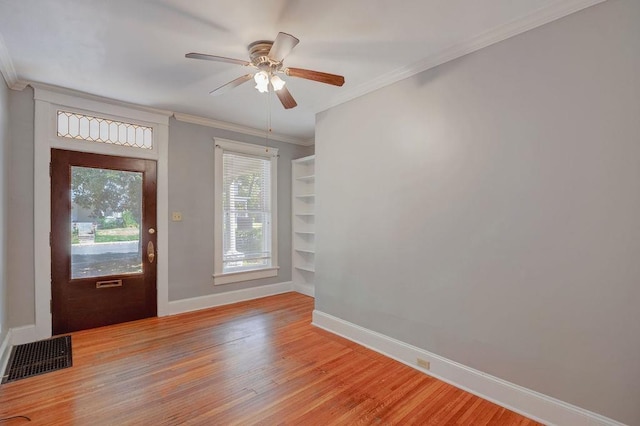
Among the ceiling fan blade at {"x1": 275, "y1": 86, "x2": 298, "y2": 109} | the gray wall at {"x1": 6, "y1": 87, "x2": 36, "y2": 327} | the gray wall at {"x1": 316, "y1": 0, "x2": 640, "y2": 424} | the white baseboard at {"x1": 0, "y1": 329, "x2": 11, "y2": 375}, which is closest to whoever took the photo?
the gray wall at {"x1": 316, "y1": 0, "x2": 640, "y2": 424}

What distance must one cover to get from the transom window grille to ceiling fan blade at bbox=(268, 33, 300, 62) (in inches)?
103

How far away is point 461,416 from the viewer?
1.98 m

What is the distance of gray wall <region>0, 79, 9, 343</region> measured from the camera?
8.71 ft

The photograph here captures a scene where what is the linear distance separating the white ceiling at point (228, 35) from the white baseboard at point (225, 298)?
9.00 feet

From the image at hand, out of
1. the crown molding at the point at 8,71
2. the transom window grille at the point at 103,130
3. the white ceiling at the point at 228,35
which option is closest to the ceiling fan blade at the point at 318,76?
the white ceiling at the point at 228,35

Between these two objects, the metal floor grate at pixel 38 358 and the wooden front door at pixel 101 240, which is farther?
the wooden front door at pixel 101 240

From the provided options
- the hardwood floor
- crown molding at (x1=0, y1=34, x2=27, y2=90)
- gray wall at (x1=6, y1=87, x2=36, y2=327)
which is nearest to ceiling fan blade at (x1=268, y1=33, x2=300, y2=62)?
crown molding at (x1=0, y1=34, x2=27, y2=90)

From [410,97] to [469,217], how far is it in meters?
1.22

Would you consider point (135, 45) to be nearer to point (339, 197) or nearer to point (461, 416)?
point (339, 197)

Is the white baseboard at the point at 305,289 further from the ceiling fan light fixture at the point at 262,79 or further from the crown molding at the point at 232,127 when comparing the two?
the ceiling fan light fixture at the point at 262,79

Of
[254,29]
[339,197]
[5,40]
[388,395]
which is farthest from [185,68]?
[388,395]

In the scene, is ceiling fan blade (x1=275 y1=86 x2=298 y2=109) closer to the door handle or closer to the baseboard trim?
the door handle

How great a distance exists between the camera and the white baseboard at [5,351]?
8.14ft

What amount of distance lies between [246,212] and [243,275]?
3.28ft
